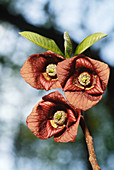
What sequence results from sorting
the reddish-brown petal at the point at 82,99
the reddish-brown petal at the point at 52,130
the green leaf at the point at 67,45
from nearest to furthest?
the reddish-brown petal at the point at 82,99 → the reddish-brown petal at the point at 52,130 → the green leaf at the point at 67,45

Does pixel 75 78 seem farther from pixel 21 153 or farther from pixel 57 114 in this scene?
pixel 21 153

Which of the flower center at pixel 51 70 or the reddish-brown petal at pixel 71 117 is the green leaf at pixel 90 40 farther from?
the reddish-brown petal at pixel 71 117

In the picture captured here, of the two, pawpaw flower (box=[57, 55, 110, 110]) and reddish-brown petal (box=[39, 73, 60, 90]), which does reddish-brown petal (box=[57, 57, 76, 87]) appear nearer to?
pawpaw flower (box=[57, 55, 110, 110])

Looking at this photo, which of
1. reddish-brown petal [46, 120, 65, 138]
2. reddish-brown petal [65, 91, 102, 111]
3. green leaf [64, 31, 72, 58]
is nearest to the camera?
reddish-brown petal [65, 91, 102, 111]

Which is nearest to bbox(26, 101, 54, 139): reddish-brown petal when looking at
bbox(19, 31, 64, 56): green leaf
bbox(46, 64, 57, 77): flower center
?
bbox(46, 64, 57, 77): flower center

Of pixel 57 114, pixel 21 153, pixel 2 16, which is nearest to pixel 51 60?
pixel 57 114

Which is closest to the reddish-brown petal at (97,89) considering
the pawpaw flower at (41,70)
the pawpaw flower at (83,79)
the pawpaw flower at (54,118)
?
the pawpaw flower at (83,79)
